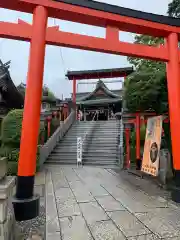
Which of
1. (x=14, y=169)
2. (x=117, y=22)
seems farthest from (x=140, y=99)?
(x=14, y=169)

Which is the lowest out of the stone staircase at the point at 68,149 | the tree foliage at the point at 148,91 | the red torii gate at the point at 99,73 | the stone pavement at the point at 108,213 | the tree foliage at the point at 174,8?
the stone pavement at the point at 108,213

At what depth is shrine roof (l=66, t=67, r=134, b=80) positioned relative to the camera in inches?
805

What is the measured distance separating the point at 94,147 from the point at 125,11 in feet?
30.9

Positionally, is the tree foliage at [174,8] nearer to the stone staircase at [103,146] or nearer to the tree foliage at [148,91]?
the stone staircase at [103,146]

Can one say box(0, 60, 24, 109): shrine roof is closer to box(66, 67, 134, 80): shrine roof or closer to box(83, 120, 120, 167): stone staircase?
box(83, 120, 120, 167): stone staircase

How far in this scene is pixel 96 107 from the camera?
90.7ft

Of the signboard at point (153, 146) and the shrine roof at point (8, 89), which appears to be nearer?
the signboard at point (153, 146)

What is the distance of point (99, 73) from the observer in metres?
21.2

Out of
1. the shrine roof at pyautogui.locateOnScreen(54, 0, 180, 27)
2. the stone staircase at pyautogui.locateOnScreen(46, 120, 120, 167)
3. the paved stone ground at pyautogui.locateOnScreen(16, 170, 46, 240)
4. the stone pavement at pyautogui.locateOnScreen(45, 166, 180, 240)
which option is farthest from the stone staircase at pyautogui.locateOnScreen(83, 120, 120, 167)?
the shrine roof at pyautogui.locateOnScreen(54, 0, 180, 27)

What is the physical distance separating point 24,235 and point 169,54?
17.4ft

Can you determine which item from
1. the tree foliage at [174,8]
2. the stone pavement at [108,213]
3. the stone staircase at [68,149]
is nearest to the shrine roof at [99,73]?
the stone staircase at [68,149]

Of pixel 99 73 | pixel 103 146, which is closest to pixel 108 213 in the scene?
pixel 103 146

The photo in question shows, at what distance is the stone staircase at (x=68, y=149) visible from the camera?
12250 millimetres

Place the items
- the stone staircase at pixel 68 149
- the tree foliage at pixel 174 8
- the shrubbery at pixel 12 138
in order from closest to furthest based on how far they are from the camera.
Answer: the shrubbery at pixel 12 138, the stone staircase at pixel 68 149, the tree foliage at pixel 174 8
